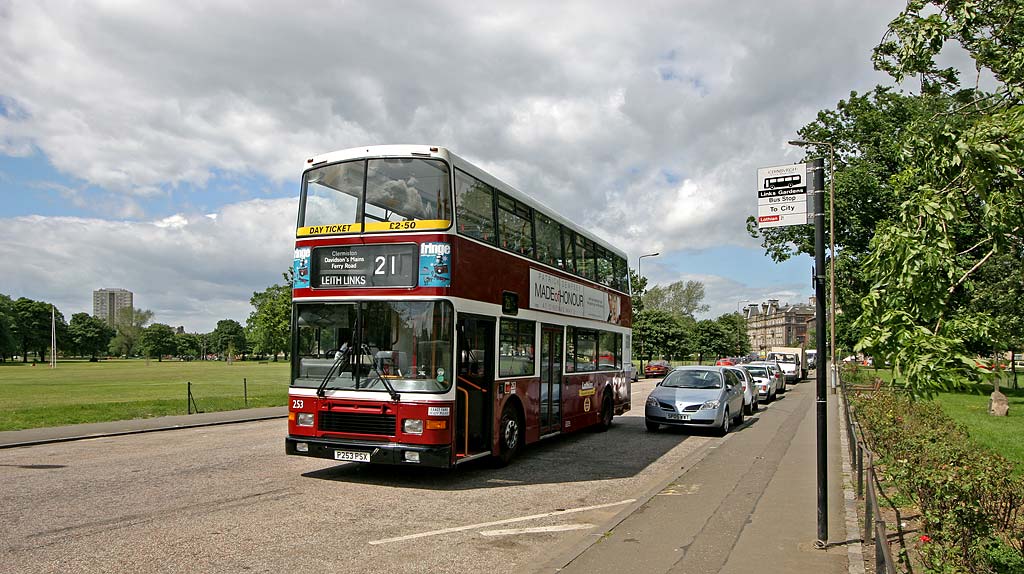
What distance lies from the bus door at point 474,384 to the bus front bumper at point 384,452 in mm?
478

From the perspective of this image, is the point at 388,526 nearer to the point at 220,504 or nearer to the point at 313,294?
the point at 220,504

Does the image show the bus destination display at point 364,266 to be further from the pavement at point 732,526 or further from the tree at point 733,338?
the tree at point 733,338

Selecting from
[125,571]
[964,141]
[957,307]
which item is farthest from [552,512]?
[964,141]

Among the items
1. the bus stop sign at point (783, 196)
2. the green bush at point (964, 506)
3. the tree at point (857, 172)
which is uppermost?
the tree at point (857, 172)

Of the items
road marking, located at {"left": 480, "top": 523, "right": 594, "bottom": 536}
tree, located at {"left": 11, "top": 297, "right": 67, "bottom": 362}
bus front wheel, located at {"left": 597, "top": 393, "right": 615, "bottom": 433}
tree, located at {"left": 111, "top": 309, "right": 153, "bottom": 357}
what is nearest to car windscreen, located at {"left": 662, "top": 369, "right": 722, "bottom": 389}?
bus front wheel, located at {"left": 597, "top": 393, "right": 615, "bottom": 433}

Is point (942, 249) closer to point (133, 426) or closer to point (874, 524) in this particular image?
point (874, 524)

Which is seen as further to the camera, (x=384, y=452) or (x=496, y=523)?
(x=384, y=452)

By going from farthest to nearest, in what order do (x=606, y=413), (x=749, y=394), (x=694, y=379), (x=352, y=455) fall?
(x=749, y=394), (x=694, y=379), (x=606, y=413), (x=352, y=455)

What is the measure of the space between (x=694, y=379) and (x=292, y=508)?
12.2 metres

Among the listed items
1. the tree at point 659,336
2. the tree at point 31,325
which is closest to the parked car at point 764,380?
the tree at point 659,336

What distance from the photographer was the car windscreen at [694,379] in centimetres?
1807

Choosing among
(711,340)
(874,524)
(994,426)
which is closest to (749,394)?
(994,426)

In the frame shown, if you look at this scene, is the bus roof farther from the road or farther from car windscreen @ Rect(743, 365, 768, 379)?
car windscreen @ Rect(743, 365, 768, 379)

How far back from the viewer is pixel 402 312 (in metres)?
10.0
